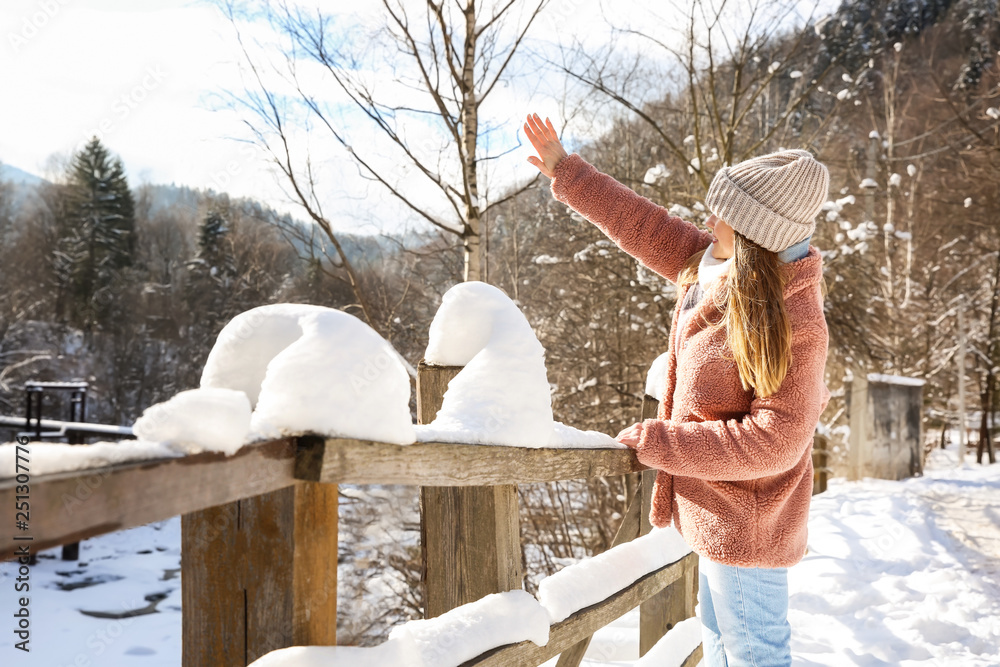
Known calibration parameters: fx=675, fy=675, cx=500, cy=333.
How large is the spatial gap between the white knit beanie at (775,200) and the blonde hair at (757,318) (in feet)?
0.15

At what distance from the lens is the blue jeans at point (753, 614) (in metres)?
1.60

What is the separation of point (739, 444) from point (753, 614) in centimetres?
45

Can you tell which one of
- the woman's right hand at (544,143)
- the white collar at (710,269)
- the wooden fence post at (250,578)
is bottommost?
the wooden fence post at (250,578)

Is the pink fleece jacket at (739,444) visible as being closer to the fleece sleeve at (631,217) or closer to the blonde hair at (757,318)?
the blonde hair at (757,318)

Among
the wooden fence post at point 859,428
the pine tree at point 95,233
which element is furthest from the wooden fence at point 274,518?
the pine tree at point 95,233

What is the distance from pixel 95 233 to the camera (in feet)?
86.8

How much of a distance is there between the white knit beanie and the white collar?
0.11m

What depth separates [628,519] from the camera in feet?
7.84

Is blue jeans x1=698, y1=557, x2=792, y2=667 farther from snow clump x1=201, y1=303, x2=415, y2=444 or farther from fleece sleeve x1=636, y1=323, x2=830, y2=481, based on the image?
snow clump x1=201, y1=303, x2=415, y2=444

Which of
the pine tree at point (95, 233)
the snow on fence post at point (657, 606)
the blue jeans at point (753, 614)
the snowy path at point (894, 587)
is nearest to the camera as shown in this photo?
the blue jeans at point (753, 614)

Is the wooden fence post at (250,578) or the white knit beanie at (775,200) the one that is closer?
the wooden fence post at (250,578)

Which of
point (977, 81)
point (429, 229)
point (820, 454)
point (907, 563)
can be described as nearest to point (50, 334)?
point (429, 229)

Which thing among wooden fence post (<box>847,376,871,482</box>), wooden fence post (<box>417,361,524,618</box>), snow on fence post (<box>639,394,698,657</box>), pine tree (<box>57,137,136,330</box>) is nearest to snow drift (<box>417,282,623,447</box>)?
wooden fence post (<box>417,361,524,618</box>)

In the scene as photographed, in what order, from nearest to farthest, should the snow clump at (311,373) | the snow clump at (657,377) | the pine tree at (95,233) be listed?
1. the snow clump at (311,373)
2. the snow clump at (657,377)
3. the pine tree at (95,233)
